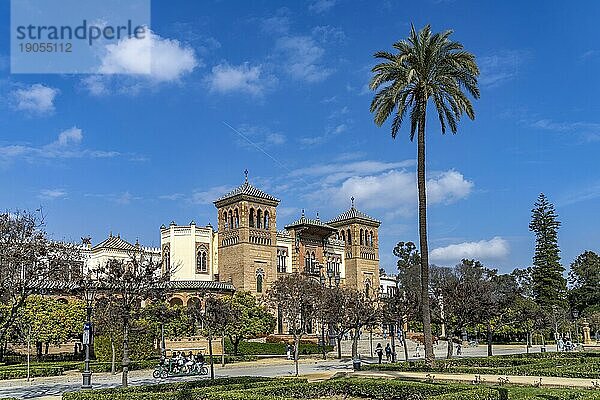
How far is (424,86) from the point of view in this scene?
29.0 metres

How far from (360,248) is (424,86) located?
52.4 m

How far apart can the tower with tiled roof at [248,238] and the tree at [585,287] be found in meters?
41.8

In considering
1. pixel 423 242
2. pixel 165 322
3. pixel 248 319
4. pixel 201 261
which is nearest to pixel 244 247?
pixel 201 261

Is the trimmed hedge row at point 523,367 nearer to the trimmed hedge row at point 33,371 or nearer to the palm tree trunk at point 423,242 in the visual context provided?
the palm tree trunk at point 423,242

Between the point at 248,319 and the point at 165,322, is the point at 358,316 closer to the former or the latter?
the point at 248,319

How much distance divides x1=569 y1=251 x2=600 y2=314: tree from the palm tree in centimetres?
6210

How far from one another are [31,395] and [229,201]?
1682 inches

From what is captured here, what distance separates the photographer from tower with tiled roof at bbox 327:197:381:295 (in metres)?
79.5

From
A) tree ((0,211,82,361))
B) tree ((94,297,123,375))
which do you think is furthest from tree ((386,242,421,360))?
tree ((0,211,82,361))

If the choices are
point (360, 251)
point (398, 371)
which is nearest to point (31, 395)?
point (398, 371)

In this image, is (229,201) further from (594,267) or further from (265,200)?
(594,267)

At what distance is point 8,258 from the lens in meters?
19.8

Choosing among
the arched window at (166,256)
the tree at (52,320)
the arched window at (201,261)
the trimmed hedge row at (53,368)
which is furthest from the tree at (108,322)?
the arched window at (201,261)

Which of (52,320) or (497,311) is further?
(52,320)
